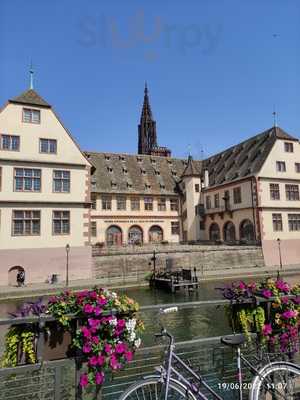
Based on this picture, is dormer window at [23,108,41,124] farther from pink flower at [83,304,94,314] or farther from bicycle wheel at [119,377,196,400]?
bicycle wheel at [119,377,196,400]

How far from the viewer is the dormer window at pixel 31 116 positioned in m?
24.4

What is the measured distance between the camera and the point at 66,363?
3311mm

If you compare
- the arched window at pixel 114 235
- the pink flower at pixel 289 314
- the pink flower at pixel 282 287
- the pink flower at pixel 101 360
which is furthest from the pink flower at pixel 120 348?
the arched window at pixel 114 235

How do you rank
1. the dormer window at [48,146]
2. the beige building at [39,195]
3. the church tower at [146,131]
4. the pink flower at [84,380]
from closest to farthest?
1. the pink flower at [84,380]
2. the beige building at [39,195]
3. the dormer window at [48,146]
4. the church tower at [146,131]

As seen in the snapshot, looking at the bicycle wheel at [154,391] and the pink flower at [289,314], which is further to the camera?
the pink flower at [289,314]

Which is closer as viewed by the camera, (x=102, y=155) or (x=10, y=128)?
(x=10, y=128)

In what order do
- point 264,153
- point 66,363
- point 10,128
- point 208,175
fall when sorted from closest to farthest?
point 66,363, point 10,128, point 264,153, point 208,175

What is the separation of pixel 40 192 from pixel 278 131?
91.7 feet

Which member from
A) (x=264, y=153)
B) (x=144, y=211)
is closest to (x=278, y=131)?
(x=264, y=153)

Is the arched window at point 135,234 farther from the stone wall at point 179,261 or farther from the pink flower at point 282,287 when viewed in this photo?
the pink flower at point 282,287

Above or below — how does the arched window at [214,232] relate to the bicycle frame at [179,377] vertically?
above

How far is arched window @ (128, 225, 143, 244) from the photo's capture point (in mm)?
39912

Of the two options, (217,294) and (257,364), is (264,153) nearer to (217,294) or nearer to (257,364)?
(217,294)

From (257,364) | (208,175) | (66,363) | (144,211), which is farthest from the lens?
(208,175)
